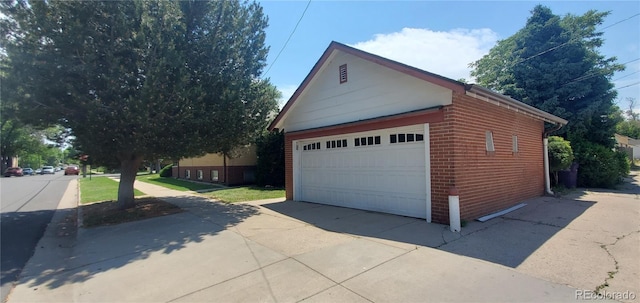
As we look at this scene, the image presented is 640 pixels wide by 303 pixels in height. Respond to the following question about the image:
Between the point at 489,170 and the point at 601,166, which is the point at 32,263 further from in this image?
the point at 601,166

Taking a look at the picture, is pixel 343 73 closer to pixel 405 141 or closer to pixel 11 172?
pixel 405 141

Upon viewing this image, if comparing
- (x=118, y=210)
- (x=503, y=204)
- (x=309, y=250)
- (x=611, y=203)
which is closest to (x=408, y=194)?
(x=503, y=204)

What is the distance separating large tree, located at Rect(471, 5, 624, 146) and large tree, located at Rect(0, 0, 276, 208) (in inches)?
663

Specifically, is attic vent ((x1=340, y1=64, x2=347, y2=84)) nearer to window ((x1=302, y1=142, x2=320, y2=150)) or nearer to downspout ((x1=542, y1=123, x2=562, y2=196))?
window ((x1=302, y1=142, x2=320, y2=150))

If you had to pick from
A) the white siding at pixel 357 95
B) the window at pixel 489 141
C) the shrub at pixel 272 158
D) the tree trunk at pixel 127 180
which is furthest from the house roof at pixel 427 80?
the shrub at pixel 272 158

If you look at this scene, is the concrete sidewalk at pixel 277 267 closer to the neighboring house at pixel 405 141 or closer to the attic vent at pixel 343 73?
the neighboring house at pixel 405 141

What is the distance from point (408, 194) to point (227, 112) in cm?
598

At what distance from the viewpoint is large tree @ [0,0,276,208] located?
302 inches

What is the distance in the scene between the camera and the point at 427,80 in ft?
22.4

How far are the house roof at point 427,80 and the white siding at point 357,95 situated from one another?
0.21 m

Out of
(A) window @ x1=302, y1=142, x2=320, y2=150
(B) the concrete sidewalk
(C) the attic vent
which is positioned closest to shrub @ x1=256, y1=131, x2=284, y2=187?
(A) window @ x1=302, y1=142, x2=320, y2=150

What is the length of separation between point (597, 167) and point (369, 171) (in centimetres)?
1188

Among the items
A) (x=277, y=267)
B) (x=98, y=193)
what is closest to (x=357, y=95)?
(x=277, y=267)

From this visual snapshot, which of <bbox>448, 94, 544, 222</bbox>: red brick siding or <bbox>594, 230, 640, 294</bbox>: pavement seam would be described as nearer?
<bbox>594, 230, 640, 294</bbox>: pavement seam
